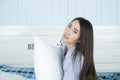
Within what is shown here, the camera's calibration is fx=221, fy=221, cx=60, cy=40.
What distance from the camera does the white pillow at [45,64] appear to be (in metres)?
1.26

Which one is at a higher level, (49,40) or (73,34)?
(73,34)

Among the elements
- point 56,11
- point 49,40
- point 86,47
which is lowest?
point 49,40

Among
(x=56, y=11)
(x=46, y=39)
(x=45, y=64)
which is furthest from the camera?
(x=56, y=11)

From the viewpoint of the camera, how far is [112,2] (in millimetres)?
2396

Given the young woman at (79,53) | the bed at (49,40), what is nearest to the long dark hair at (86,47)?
the young woman at (79,53)

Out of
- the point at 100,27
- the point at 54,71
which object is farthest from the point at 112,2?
the point at 54,71

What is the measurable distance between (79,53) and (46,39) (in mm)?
937

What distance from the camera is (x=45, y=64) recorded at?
1.26 metres

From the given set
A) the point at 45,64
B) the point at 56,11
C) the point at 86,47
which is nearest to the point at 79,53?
the point at 86,47

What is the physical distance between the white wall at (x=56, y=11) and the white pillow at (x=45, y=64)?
1.03 meters

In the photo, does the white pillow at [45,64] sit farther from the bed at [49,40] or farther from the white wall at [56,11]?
the white wall at [56,11]

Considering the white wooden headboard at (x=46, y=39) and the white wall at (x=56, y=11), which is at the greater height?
the white wall at (x=56, y=11)

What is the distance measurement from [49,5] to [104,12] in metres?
0.60

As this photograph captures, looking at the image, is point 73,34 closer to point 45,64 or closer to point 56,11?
point 45,64
